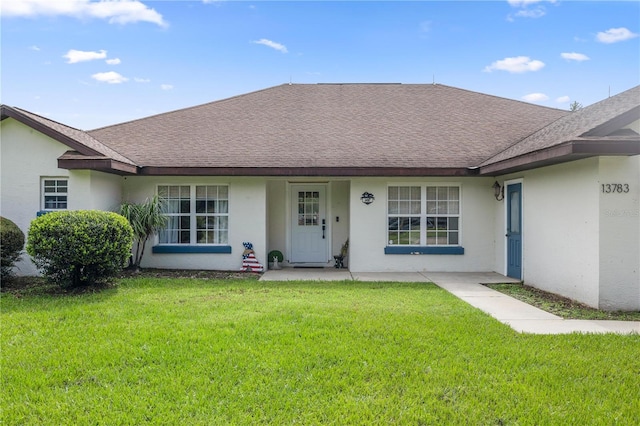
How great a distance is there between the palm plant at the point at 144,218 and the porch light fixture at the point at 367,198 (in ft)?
17.0

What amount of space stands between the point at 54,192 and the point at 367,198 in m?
7.86

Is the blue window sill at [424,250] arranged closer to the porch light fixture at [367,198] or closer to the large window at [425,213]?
the large window at [425,213]

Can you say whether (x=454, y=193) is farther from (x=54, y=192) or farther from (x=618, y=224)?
(x=54, y=192)

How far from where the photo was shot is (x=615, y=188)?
6926 mm

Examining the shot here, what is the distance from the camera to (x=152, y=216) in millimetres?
9969

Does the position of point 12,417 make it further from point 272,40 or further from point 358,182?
point 272,40

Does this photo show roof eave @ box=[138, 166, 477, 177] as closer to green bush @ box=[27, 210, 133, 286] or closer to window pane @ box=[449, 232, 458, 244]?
window pane @ box=[449, 232, 458, 244]

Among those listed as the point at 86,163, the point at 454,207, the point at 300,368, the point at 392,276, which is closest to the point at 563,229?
the point at 454,207

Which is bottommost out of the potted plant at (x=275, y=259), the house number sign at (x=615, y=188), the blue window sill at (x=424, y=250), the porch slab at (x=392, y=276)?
the porch slab at (x=392, y=276)

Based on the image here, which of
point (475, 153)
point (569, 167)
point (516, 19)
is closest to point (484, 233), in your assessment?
point (475, 153)

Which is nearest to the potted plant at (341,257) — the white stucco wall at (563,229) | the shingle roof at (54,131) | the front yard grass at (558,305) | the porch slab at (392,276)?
the porch slab at (392,276)

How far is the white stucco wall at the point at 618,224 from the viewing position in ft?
22.7

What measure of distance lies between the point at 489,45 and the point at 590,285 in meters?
8.47

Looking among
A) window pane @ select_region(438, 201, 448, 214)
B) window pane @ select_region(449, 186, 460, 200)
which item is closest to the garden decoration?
window pane @ select_region(438, 201, 448, 214)
